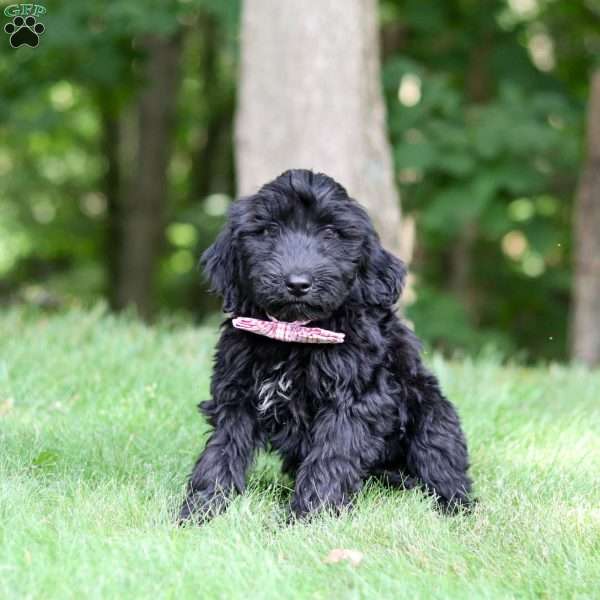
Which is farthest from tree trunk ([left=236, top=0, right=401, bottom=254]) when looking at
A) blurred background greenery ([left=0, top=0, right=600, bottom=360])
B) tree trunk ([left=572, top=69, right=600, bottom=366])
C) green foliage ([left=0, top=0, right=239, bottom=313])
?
green foliage ([left=0, top=0, right=239, bottom=313])

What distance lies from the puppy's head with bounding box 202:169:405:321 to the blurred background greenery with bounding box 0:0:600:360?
5.44m

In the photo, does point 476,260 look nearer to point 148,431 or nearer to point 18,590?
point 148,431

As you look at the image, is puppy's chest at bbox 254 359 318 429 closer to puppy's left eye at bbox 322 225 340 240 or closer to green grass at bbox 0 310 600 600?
green grass at bbox 0 310 600 600

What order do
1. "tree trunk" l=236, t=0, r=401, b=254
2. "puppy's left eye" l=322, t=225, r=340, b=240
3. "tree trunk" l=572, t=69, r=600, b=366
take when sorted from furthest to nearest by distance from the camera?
"tree trunk" l=572, t=69, r=600, b=366 → "tree trunk" l=236, t=0, r=401, b=254 → "puppy's left eye" l=322, t=225, r=340, b=240

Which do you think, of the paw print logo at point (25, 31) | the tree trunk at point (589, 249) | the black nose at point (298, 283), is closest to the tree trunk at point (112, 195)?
the paw print logo at point (25, 31)

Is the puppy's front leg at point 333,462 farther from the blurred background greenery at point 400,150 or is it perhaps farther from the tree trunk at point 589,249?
the tree trunk at point 589,249

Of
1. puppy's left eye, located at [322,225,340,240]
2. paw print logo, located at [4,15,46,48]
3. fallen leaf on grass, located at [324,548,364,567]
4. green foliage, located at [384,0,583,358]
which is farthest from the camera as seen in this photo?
green foliage, located at [384,0,583,358]

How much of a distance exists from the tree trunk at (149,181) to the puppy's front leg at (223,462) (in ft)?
35.4

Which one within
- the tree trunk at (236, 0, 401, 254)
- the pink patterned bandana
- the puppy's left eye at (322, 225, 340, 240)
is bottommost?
the pink patterned bandana

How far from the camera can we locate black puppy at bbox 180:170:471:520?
4.04 metres

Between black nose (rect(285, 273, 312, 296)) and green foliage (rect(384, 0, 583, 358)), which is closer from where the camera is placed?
black nose (rect(285, 273, 312, 296))

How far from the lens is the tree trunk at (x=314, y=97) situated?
8.48 m

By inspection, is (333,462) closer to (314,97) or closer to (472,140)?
(314,97)

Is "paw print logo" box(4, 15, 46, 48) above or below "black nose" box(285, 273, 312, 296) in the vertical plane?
above
